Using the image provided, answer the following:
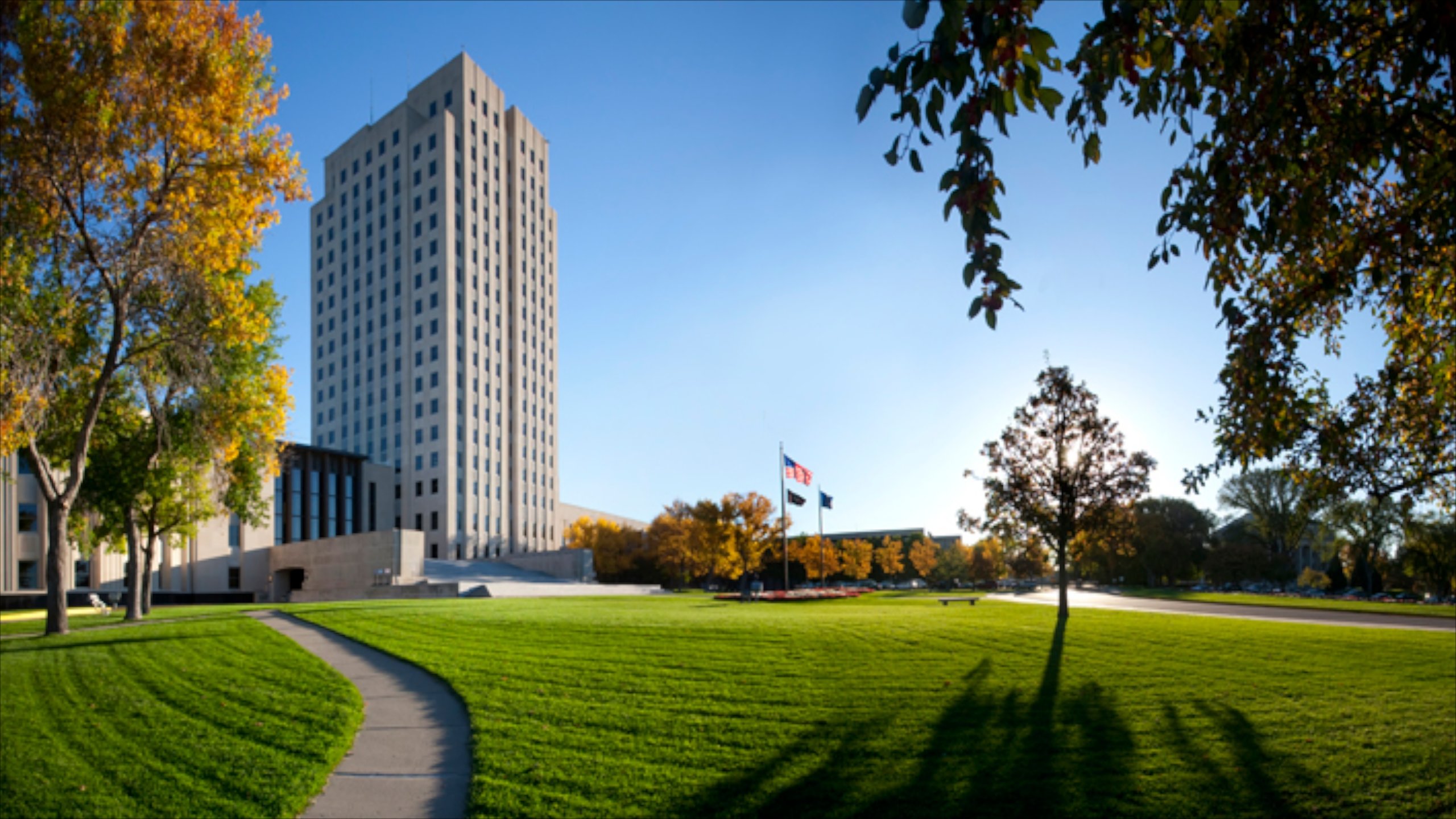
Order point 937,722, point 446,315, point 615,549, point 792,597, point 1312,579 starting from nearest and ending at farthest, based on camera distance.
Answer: point 937,722 < point 792,597 < point 1312,579 < point 615,549 < point 446,315

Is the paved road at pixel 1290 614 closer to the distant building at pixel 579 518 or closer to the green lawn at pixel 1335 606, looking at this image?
the green lawn at pixel 1335 606

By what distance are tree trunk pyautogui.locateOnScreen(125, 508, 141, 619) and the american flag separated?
89.8 feet

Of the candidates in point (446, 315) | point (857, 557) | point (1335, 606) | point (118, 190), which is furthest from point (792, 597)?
point (446, 315)

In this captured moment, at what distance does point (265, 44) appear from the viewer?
69.4 feet

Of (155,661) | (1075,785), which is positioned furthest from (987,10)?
(155,661)

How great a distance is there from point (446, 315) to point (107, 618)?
59111mm

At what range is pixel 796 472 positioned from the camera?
44.1m

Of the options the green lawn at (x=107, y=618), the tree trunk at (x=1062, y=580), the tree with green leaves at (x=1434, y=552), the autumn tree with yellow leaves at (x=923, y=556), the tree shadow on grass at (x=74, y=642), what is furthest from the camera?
the autumn tree with yellow leaves at (x=923, y=556)

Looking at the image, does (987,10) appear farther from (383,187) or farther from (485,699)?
(383,187)

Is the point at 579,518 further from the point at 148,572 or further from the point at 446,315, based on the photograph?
the point at 148,572

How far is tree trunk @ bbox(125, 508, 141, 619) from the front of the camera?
2567cm

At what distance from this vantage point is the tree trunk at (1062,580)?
24.4 meters

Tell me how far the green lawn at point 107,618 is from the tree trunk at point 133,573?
15.9 inches

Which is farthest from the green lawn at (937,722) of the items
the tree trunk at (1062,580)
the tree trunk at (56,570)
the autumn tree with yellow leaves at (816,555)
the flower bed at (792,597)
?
the autumn tree with yellow leaves at (816,555)
